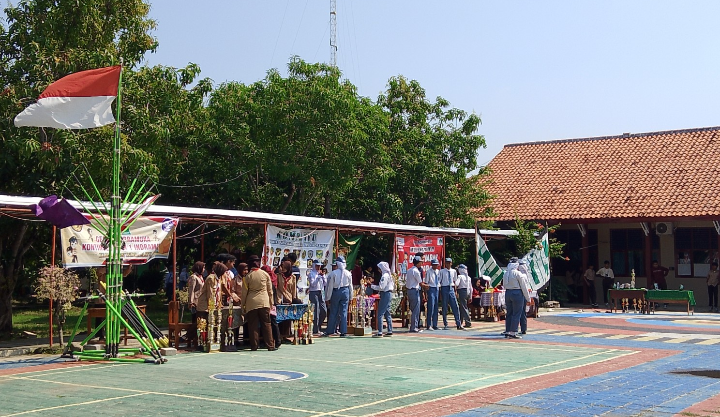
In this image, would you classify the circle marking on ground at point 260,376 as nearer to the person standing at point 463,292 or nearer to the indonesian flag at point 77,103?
the indonesian flag at point 77,103

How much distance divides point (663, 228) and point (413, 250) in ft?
38.3

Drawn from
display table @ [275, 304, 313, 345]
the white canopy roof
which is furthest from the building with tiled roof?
display table @ [275, 304, 313, 345]

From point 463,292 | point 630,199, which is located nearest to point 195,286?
point 463,292

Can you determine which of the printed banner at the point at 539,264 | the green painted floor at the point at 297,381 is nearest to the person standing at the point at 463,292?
the printed banner at the point at 539,264

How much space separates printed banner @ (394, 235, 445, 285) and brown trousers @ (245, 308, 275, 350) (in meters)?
7.15

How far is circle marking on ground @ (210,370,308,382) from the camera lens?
11930mm

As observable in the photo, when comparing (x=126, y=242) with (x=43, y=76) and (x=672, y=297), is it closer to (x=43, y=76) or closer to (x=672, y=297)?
(x=43, y=76)

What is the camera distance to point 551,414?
9258mm

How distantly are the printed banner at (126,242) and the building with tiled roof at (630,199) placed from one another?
57.5ft

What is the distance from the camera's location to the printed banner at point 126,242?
50.0 feet

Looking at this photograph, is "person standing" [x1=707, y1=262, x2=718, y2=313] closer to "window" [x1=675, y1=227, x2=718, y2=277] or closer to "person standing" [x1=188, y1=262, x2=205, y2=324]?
"window" [x1=675, y1=227, x2=718, y2=277]

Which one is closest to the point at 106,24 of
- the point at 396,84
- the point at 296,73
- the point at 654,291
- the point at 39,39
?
the point at 39,39

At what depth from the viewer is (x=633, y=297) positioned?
27312 millimetres

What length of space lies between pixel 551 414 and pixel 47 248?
16271mm
